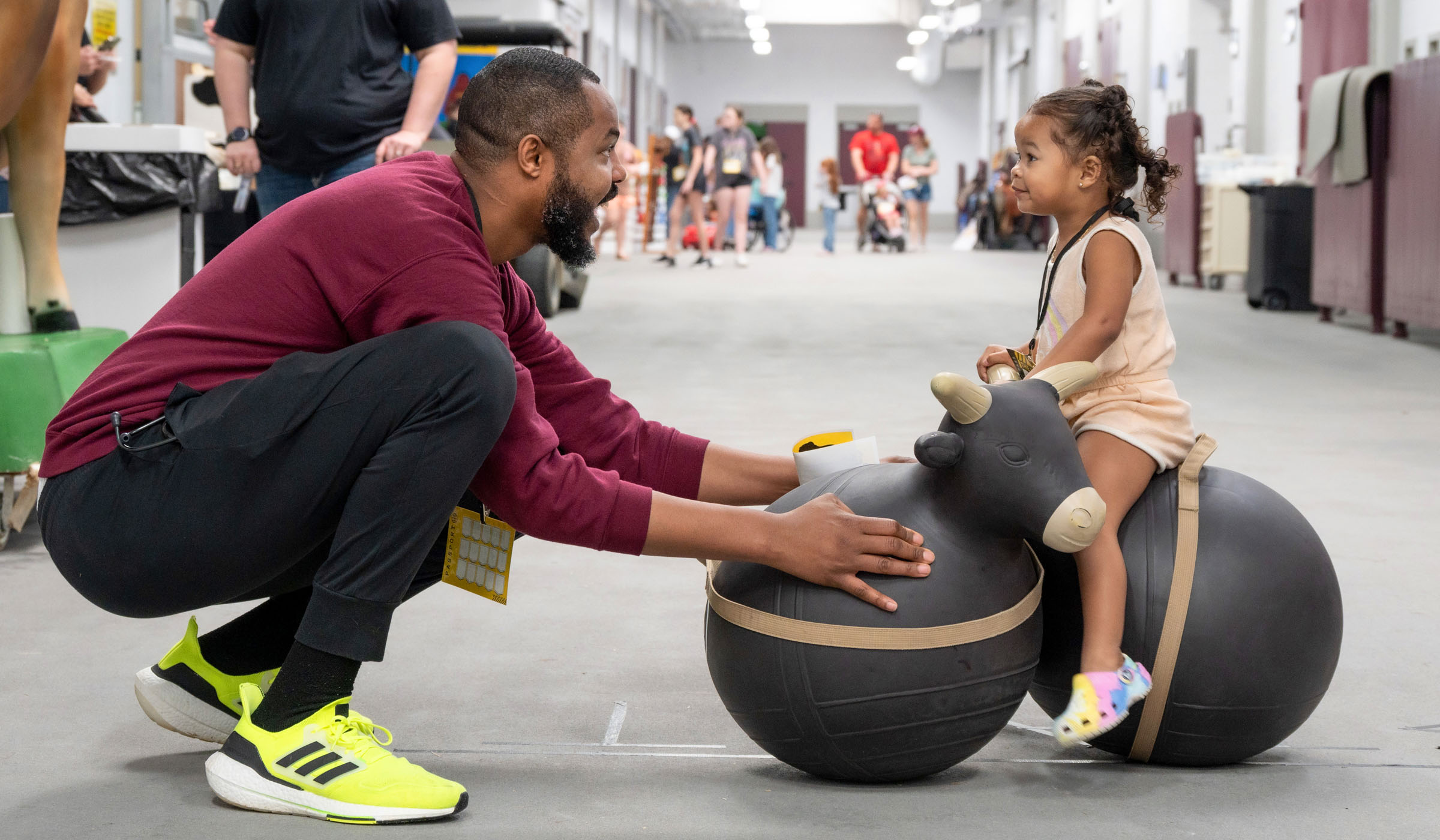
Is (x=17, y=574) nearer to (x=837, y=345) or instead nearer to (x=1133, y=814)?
(x=1133, y=814)

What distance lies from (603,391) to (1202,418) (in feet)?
12.2

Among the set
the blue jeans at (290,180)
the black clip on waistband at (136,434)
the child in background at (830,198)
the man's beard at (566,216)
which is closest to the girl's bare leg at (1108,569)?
the man's beard at (566,216)

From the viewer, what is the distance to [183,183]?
4453mm

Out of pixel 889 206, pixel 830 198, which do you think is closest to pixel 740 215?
pixel 830 198

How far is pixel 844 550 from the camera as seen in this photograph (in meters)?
1.71

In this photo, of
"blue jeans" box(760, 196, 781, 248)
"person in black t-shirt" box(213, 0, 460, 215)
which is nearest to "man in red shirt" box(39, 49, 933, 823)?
"person in black t-shirt" box(213, 0, 460, 215)

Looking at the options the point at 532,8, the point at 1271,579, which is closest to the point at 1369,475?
the point at 1271,579

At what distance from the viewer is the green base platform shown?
3.27 metres

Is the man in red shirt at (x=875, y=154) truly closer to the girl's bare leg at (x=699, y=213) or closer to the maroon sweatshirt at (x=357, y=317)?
the girl's bare leg at (x=699, y=213)

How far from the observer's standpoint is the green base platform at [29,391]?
3266mm

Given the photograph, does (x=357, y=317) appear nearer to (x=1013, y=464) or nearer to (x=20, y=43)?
(x=1013, y=464)

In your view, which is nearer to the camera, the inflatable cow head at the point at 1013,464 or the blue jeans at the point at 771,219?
the inflatable cow head at the point at 1013,464

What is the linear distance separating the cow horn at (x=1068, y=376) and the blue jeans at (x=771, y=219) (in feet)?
60.7

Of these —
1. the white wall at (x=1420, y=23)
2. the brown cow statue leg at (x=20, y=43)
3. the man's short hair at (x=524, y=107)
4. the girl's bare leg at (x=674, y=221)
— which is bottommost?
the man's short hair at (x=524, y=107)
